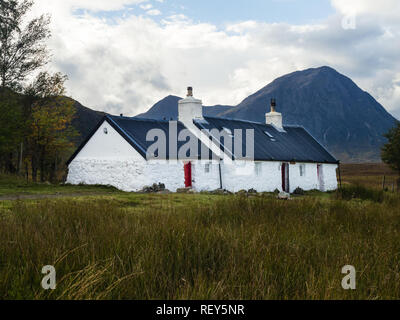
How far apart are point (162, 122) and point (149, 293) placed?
22128 mm

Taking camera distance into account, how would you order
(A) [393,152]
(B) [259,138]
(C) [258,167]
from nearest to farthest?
(C) [258,167] < (B) [259,138] < (A) [393,152]

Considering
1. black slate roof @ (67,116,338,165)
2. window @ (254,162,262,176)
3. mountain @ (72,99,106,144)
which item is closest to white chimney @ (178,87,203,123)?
black slate roof @ (67,116,338,165)

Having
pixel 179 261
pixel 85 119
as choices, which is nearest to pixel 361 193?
pixel 179 261

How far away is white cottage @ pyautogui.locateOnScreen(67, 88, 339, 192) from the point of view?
73.7 ft

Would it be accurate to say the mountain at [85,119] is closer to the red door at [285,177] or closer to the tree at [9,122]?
the tree at [9,122]

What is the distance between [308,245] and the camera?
6.29 m

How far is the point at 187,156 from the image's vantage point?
77.8 ft

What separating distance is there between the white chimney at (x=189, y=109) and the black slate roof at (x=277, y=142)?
0.47m

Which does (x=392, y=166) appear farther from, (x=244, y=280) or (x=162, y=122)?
(x=244, y=280)

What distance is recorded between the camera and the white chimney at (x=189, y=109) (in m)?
26.9

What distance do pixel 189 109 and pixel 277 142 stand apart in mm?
7505

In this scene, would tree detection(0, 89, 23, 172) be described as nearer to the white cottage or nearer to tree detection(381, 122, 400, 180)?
the white cottage

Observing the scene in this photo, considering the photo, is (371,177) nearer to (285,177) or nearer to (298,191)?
(298,191)
